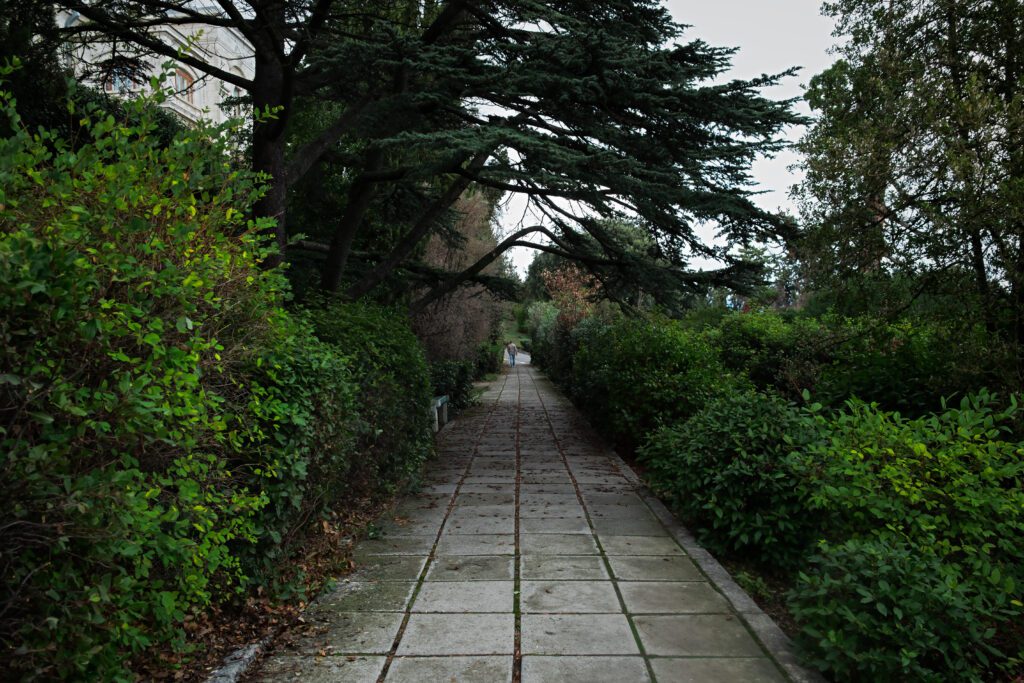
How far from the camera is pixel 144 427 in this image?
7.73ft

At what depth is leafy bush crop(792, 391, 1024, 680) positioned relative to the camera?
2.92 meters

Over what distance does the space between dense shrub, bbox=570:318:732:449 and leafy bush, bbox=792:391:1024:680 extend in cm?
418

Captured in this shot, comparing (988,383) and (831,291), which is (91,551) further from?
(831,291)

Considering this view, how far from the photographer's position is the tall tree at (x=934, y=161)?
15.1 ft

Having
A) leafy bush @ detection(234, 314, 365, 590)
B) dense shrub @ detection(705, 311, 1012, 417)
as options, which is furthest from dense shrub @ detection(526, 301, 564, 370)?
leafy bush @ detection(234, 314, 365, 590)

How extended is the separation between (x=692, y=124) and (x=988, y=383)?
15.7 ft

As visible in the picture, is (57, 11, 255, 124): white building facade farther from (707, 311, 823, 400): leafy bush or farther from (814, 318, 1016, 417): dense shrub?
(707, 311, 823, 400): leafy bush

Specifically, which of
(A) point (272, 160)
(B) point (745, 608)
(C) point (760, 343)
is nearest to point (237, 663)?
(B) point (745, 608)

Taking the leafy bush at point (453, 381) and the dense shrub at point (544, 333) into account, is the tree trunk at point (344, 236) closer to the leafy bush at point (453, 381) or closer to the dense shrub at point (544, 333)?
the leafy bush at point (453, 381)

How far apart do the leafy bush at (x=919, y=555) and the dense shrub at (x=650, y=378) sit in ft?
13.7

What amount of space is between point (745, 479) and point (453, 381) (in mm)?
10914

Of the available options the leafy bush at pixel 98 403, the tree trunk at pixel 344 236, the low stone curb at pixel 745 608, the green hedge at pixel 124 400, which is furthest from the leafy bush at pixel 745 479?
the tree trunk at pixel 344 236

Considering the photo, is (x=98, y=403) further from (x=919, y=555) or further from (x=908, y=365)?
(x=908, y=365)

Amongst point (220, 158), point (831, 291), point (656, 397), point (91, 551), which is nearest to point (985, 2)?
point (831, 291)
